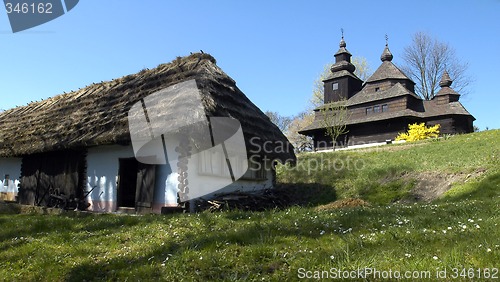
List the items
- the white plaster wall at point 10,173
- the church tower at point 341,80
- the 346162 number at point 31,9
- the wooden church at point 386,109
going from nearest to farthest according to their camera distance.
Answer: the 346162 number at point 31,9
the white plaster wall at point 10,173
the wooden church at point 386,109
the church tower at point 341,80

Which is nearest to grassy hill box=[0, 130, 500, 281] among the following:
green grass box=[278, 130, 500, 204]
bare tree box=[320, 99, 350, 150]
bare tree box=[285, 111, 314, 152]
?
green grass box=[278, 130, 500, 204]

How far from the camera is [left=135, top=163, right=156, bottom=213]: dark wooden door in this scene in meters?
11.5

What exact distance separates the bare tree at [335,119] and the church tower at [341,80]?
3.48 meters

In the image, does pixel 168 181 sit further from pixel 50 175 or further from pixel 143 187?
pixel 50 175

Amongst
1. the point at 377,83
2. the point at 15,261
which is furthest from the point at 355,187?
the point at 377,83

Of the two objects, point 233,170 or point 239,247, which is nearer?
point 239,247

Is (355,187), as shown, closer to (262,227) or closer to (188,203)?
(188,203)

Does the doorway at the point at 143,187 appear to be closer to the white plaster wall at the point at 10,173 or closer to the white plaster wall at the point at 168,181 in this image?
the white plaster wall at the point at 168,181

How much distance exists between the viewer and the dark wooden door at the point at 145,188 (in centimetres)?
1152

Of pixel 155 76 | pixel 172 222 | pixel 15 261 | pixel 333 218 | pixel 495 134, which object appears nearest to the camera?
pixel 15 261

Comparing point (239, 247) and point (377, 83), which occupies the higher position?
point (377, 83)

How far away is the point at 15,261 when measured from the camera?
18.5ft

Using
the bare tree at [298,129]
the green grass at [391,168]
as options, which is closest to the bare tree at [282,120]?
the bare tree at [298,129]

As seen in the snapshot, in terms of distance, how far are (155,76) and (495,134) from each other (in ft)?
76.1
